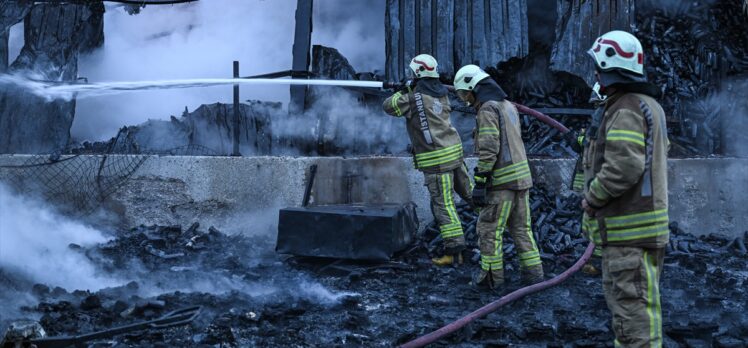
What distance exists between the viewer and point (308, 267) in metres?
7.41

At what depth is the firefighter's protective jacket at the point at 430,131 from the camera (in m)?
7.42

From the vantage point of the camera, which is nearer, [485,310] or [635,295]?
[635,295]

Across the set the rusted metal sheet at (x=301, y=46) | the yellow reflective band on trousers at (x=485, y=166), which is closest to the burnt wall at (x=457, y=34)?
the rusted metal sheet at (x=301, y=46)

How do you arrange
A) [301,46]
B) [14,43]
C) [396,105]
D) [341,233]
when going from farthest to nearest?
[14,43], [301,46], [396,105], [341,233]

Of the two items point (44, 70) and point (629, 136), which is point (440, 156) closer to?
point (629, 136)

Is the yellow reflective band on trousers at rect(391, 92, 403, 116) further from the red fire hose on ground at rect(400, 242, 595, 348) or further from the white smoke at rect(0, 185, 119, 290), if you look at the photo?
the white smoke at rect(0, 185, 119, 290)

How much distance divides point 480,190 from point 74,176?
5296mm

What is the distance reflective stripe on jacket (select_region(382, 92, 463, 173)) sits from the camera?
24.3 feet

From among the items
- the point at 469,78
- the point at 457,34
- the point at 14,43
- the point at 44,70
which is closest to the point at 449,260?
the point at 469,78

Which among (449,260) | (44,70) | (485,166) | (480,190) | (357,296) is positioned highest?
(44,70)

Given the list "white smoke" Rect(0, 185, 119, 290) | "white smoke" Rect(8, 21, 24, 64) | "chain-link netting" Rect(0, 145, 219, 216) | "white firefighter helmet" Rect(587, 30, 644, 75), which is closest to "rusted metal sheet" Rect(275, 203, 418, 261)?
"white smoke" Rect(0, 185, 119, 290)

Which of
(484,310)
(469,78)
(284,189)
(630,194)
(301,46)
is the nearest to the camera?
(630,194)

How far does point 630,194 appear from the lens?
12.6 ft

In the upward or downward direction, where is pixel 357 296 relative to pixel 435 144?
downward
